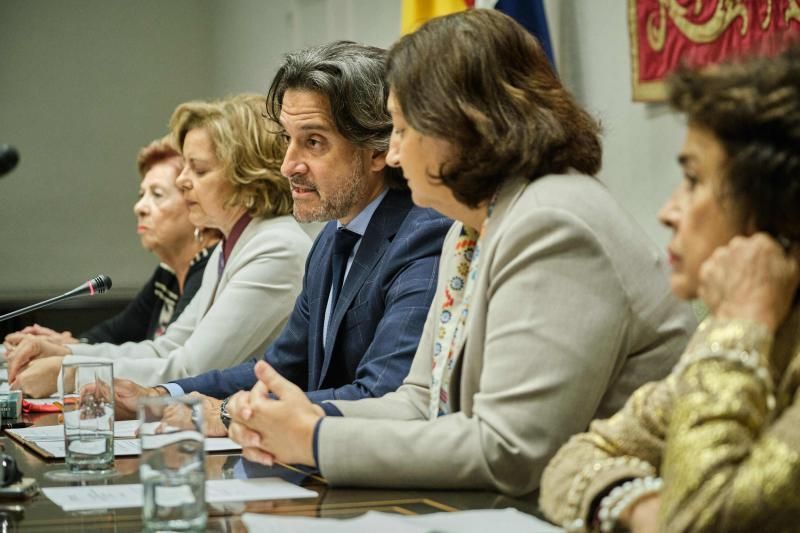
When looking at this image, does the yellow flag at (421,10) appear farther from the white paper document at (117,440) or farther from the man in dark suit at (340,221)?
the white paper document at (117,440)

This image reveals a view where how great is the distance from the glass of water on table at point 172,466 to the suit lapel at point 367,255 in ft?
3.74

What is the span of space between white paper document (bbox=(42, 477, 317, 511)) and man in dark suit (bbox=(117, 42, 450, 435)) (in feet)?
2.71

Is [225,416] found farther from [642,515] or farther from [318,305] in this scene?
[642,515]

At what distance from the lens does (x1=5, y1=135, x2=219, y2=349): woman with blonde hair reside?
14.8 feet

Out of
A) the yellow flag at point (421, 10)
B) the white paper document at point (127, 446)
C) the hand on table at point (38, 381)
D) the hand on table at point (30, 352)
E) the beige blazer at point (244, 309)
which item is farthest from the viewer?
the yellow flag at point (421, 10)

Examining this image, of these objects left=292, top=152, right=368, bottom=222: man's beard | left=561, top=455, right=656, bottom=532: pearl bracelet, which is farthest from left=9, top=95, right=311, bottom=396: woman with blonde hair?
left=561, top=455, right=656, bottom=532: pearl bracelet

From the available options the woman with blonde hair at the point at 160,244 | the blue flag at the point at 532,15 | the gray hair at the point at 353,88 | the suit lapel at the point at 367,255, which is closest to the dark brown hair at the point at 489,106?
the suit lapel at the point at 367,255

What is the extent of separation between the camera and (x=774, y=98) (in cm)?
117

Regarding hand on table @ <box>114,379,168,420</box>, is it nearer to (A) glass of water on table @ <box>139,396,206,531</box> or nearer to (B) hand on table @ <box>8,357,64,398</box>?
(B) hand on table @ <box>8,357,64,398</box>

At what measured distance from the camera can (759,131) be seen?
1.18 meters

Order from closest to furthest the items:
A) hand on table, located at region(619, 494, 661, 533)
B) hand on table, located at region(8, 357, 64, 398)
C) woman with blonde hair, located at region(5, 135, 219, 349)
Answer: hand on table, located at region(619, 494, 661, 533)
hand on table, located at region(8, 357, 64, 398)
woman with blonde hair, located at region(5, 135, 219, 349)

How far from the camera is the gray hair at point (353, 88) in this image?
273 centimetres

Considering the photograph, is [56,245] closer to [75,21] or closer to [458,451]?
[75,21]

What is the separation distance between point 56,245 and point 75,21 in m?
1.23
